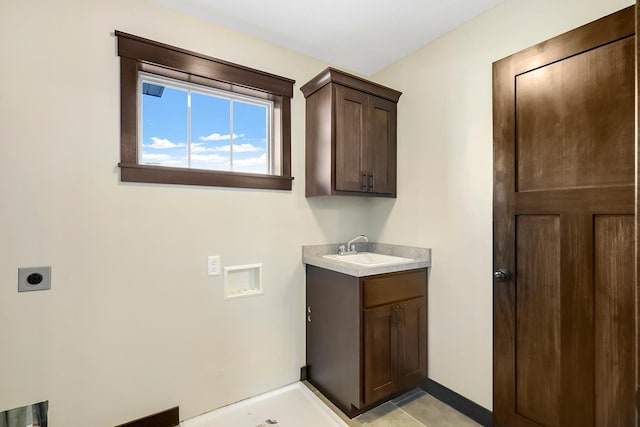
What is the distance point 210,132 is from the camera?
206 cm

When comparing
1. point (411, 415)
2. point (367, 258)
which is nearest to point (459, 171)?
point (367, 258)

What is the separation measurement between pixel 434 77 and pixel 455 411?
7.54 feet

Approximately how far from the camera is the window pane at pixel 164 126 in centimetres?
185

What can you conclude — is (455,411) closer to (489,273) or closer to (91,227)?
(489,273)

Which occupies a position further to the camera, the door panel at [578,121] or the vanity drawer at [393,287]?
the vanity drawer at [393,287]

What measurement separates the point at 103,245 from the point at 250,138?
1.16 m

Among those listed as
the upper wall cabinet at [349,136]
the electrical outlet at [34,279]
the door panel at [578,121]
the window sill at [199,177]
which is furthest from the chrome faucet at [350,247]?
the electrical outlet at [34,279]

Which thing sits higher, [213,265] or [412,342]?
[213,265]

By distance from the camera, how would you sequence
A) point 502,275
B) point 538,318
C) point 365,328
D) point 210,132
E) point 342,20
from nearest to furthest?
point 538,318 → point 502,275 → point 365,328 → point 342,20 → point 210,132

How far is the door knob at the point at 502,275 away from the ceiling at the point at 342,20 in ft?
5.21

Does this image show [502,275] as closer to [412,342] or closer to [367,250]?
[412,342]

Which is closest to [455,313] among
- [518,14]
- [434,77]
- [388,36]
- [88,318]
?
[434,77]

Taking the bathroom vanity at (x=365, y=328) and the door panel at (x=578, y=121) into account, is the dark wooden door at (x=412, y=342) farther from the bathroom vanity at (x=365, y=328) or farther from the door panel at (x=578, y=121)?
the door panel at (x=578, y=121)

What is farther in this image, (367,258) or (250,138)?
(367,258)
